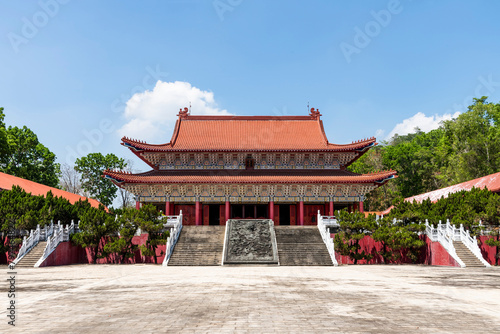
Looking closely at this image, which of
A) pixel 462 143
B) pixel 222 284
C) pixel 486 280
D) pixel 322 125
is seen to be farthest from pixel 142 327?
pixel 462 143

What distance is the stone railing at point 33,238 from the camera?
70.5 ft

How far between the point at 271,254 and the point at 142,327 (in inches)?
623

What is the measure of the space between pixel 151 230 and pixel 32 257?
20.1ft

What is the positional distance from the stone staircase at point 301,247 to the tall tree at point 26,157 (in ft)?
103

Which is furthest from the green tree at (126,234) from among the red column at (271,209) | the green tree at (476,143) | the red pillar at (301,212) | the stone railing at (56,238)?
the green tree at (476,143)

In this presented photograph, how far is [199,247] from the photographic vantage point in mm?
23516

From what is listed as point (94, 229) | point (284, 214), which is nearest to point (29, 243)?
point (94, 229)

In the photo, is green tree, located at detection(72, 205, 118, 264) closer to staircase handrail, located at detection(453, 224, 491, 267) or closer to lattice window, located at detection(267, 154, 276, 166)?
lattice window, located at detection(267, 154, 276, 166)

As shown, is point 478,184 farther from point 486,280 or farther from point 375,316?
point 375,316

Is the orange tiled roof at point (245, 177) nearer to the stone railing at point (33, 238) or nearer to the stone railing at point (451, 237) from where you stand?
the stone railing at point (33, 238)

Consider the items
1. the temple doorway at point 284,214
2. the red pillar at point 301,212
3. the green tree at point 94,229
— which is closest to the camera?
the green tree at point 94,229

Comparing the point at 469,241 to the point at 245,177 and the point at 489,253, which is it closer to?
the point at 489,253

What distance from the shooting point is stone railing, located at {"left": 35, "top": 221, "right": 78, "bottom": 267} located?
21291 mm

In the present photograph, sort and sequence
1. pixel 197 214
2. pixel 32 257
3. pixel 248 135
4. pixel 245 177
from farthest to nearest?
pixel 248 135, pixel 245 177, pixel 197 214, pixel 32 257
